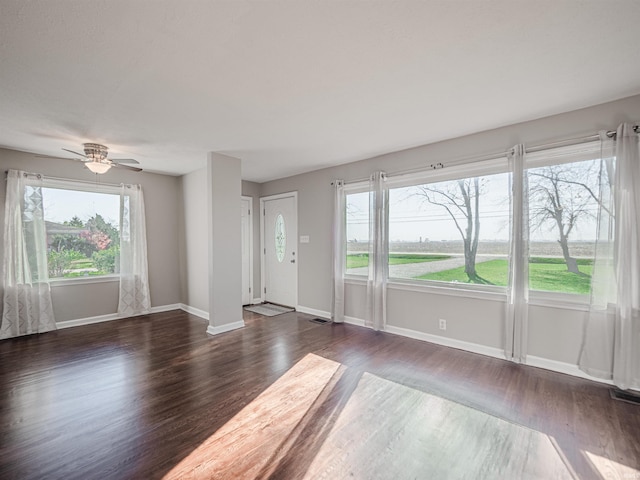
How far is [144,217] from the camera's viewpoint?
5.11 meters

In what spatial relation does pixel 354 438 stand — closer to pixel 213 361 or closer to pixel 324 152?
pixel 213 361

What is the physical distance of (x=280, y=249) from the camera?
5.76m

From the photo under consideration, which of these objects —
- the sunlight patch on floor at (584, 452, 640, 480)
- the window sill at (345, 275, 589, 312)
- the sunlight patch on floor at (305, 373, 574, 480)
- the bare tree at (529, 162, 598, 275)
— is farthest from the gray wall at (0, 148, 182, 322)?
the sunlight patch on floor at (584, 452, 640, 480)

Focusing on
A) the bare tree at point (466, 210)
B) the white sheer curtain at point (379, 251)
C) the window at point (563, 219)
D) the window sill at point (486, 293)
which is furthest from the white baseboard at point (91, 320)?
the window at point (563, 219)

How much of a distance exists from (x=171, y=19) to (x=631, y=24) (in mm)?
2666

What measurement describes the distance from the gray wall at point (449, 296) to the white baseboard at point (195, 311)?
5.48 feet

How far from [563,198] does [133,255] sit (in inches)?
240

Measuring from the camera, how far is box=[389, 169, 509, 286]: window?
130 inches

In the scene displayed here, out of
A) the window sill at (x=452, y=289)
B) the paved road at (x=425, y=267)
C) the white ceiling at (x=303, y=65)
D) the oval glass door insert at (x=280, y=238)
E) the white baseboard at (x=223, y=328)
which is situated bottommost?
the white baseboard at (x=223, y=328)

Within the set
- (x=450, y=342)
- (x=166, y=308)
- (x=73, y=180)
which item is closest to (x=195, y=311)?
(x=166, y=308)

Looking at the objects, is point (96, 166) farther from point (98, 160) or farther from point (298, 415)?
point (298, 415)

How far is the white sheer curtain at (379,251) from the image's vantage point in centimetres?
415

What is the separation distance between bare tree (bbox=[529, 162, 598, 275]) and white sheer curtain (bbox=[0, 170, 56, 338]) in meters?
6.36

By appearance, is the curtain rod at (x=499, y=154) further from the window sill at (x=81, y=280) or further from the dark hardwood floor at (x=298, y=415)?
the window sill at (x=81, y=280)
